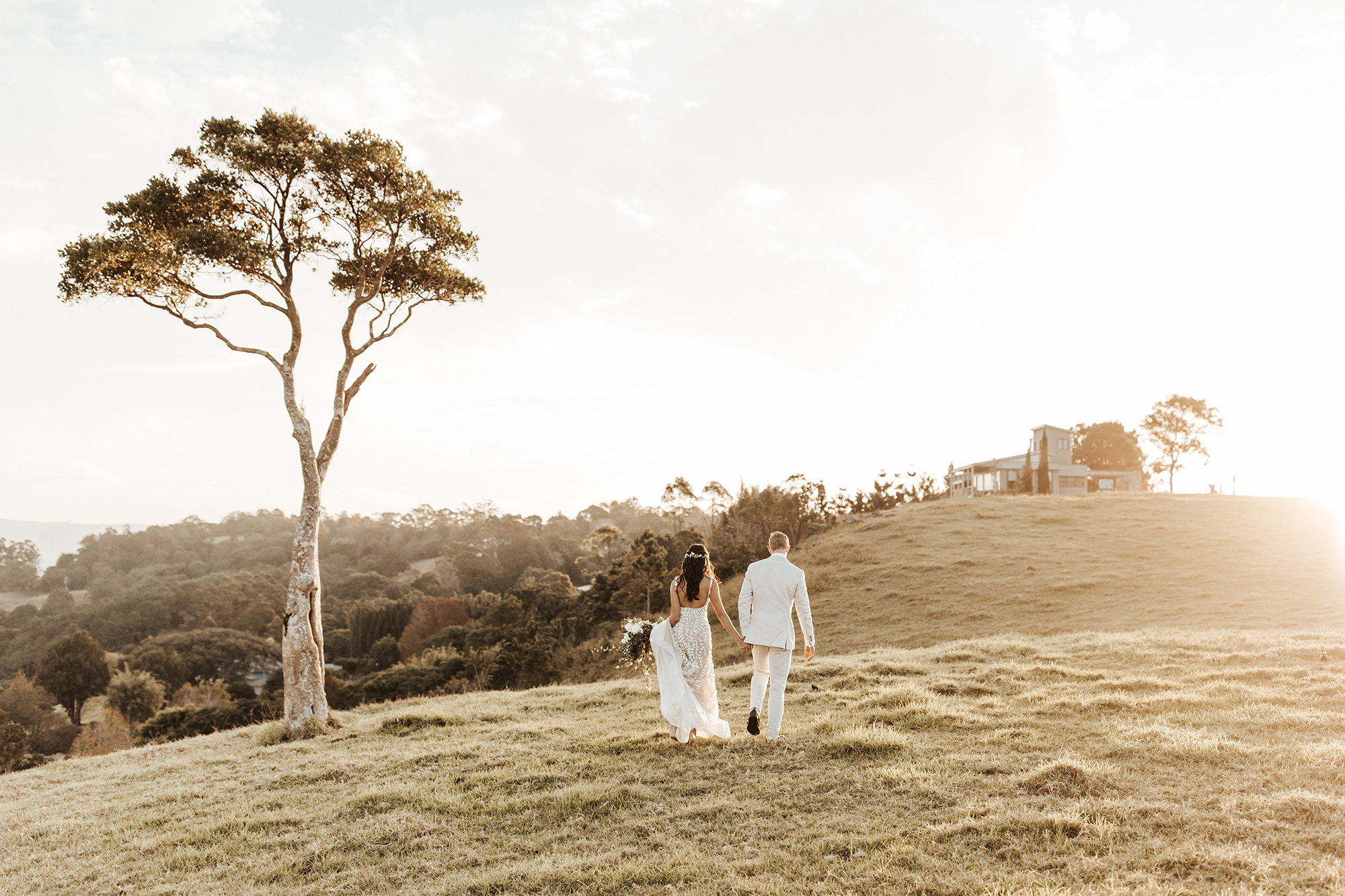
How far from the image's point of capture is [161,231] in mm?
13406

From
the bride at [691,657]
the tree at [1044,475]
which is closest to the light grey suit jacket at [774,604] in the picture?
the bride at [691,657]

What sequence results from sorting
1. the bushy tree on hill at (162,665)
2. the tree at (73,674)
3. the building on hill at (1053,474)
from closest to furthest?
the tree at (73,674), the bushy tree on hill at (162,665), the building on hill at (1053,474)

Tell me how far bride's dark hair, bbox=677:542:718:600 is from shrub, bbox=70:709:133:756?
43.1 metres

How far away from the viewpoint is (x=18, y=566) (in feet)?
318

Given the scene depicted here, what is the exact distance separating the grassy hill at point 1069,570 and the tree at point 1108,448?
93.6ft

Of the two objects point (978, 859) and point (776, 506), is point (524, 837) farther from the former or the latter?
point (776, 506)

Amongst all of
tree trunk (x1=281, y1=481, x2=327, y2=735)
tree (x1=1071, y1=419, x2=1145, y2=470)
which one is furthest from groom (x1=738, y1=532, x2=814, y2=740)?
tree (x1=1071, y1=419, x2=1145, y2=470)

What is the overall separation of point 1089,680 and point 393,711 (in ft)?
40.4

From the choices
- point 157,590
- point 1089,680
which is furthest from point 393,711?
point 157,590

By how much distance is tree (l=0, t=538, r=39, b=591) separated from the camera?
310ft

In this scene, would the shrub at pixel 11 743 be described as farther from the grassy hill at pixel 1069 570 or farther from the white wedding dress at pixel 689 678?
the white wedding dress at pixel 689 678

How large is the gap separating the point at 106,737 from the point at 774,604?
48.8 m

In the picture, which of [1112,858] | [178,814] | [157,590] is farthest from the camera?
[157,590]

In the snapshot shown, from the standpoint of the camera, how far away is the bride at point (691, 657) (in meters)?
7.94
